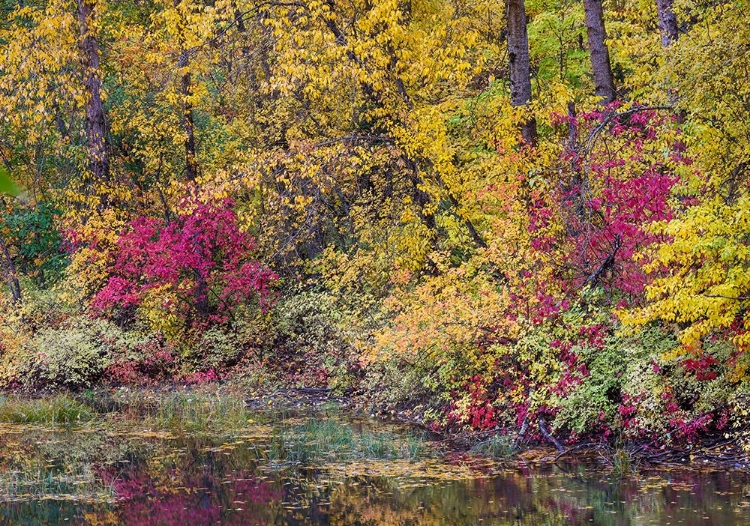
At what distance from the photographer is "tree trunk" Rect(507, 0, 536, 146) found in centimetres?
1484

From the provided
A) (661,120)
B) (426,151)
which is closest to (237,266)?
(426,151)

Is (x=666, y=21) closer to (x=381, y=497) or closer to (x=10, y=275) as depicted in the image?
(x=381, y=497)

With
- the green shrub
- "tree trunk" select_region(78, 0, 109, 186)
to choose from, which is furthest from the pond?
"tree trunk" select_region(78, 0, 109, 186)

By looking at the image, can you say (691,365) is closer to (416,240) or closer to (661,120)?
(661,120)

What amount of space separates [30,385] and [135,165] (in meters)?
6.98

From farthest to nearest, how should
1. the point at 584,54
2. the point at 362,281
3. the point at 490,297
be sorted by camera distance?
the point at 584,54
the point at 362,281
the point at 490,297

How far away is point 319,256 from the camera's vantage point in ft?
68.9

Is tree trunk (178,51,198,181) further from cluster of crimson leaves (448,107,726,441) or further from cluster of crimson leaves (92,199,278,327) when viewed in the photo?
cluster of crimson leaves (448,107,726,441)

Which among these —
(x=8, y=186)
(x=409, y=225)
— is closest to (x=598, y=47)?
(x=409, y=225)

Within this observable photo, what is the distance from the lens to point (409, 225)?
1628cm

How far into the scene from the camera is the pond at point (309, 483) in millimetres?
8234

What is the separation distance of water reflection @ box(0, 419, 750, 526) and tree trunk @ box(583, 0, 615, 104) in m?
8.30

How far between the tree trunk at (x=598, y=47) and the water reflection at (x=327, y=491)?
8.30 meters

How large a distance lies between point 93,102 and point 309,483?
A: 45.5ft
